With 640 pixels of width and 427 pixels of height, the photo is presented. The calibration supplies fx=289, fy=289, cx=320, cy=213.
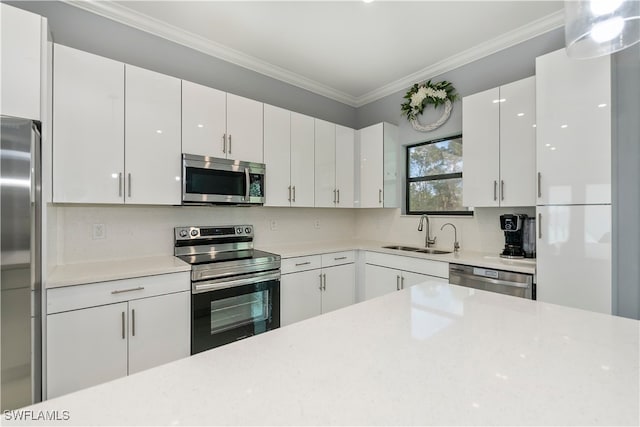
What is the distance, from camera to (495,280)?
84.8 inches

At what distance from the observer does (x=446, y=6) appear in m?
2.17

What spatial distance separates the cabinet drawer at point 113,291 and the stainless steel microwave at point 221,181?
64cm

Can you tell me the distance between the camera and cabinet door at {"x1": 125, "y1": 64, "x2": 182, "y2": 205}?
204 centimetres

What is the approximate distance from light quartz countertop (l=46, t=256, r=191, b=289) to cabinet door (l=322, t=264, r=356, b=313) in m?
1.39

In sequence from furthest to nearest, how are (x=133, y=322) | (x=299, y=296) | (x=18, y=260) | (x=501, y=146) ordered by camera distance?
1. (x=299, y=296)
2. (x=501, y=146)
3. (x=133, y=322)
4. (x=18, y=260)

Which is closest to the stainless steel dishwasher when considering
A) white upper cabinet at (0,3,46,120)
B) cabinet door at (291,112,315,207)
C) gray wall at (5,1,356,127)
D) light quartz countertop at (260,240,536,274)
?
light quartz countertop at (260,240,536,274)

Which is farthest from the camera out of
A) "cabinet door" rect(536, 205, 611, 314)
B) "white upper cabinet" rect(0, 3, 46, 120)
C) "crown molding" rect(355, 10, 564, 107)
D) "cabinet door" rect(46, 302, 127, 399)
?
"crown molding" rect(355, 10, 564, 107)

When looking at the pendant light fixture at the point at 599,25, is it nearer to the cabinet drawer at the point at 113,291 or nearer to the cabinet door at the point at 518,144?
the cabinet door at the point at 518,144

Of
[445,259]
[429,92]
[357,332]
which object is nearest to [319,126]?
[429,92]

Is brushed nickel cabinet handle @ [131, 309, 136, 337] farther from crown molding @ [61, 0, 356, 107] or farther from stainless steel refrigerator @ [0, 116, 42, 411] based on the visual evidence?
crown molding @ [61, 0, 356, 107]

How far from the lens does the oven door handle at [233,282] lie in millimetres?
2037

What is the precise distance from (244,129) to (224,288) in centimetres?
138

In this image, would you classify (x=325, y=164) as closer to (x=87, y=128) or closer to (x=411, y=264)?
(x=411, y=264)

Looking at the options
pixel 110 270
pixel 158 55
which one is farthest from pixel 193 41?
pixel 110 270
